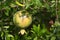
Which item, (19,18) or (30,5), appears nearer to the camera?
(19,18)

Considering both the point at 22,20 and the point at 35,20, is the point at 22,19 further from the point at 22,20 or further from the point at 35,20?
the point at 35,20

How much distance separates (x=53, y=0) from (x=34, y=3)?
6.7 inches

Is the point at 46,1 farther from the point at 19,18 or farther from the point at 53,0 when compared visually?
the point at 19,18

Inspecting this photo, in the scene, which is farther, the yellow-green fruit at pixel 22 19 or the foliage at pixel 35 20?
the foliage at pixel 35 20

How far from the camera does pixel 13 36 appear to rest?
2.22 meters

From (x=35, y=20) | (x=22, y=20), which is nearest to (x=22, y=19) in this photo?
(x=22, y=20)

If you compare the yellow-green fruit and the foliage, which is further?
the foliage

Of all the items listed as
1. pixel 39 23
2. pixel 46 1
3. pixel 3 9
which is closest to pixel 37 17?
pixel 39 23

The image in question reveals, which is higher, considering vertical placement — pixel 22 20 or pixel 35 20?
pixel 22 20

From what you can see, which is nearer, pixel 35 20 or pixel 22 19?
pixel 22 19

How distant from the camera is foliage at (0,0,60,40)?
1980mm

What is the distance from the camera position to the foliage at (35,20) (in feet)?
6.50

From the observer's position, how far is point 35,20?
2180 mm

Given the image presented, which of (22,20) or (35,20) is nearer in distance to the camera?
(22,20)
